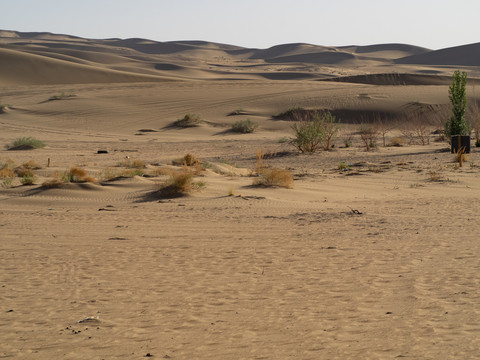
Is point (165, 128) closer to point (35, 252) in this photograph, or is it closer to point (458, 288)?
point (35, 252)

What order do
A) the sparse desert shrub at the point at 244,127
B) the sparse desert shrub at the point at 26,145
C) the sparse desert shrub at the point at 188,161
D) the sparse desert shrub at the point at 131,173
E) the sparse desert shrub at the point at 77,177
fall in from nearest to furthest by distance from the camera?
the sparse desert shrub at the point at 77,177 < the sparse desert shrub at the point at 131,173 < the sparse desert shrub at the point at 188,161 < the sparse desert shrub at the point at 26,145 < the sparse desert shrub at the point at 244,127

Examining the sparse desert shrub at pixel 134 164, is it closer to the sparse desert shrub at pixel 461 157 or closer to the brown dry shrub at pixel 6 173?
the brown dry shrub at pixel 6 173

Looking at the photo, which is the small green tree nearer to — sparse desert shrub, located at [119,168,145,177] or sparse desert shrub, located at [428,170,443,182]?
sparse desert shrub, located at [428,170,443,182]

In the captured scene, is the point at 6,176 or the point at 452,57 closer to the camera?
the point at 6,176

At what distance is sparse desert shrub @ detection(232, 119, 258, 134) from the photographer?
115ft

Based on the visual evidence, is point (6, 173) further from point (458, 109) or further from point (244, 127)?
point (244, 127)

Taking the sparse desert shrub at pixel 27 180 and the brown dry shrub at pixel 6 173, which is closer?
the sparse desert shrub at pixel 27 180

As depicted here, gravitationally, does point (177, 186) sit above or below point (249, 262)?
above

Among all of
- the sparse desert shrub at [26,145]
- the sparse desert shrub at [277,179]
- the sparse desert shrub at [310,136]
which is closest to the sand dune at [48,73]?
the sparse desert shrub at [26,145]

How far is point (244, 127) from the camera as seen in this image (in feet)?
116

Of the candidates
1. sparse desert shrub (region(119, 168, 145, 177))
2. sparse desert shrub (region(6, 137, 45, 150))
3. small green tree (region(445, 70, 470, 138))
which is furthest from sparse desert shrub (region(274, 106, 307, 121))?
sparse desert shrub (region(119, 168, 145, 177))

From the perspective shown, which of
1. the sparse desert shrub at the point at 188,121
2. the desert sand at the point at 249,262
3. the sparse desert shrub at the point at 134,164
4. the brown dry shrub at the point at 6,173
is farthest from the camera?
the sparse desert shrub at the point at 188,121

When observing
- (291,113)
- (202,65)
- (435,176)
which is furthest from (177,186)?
(202,65)

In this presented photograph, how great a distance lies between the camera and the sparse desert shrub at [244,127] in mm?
35156
